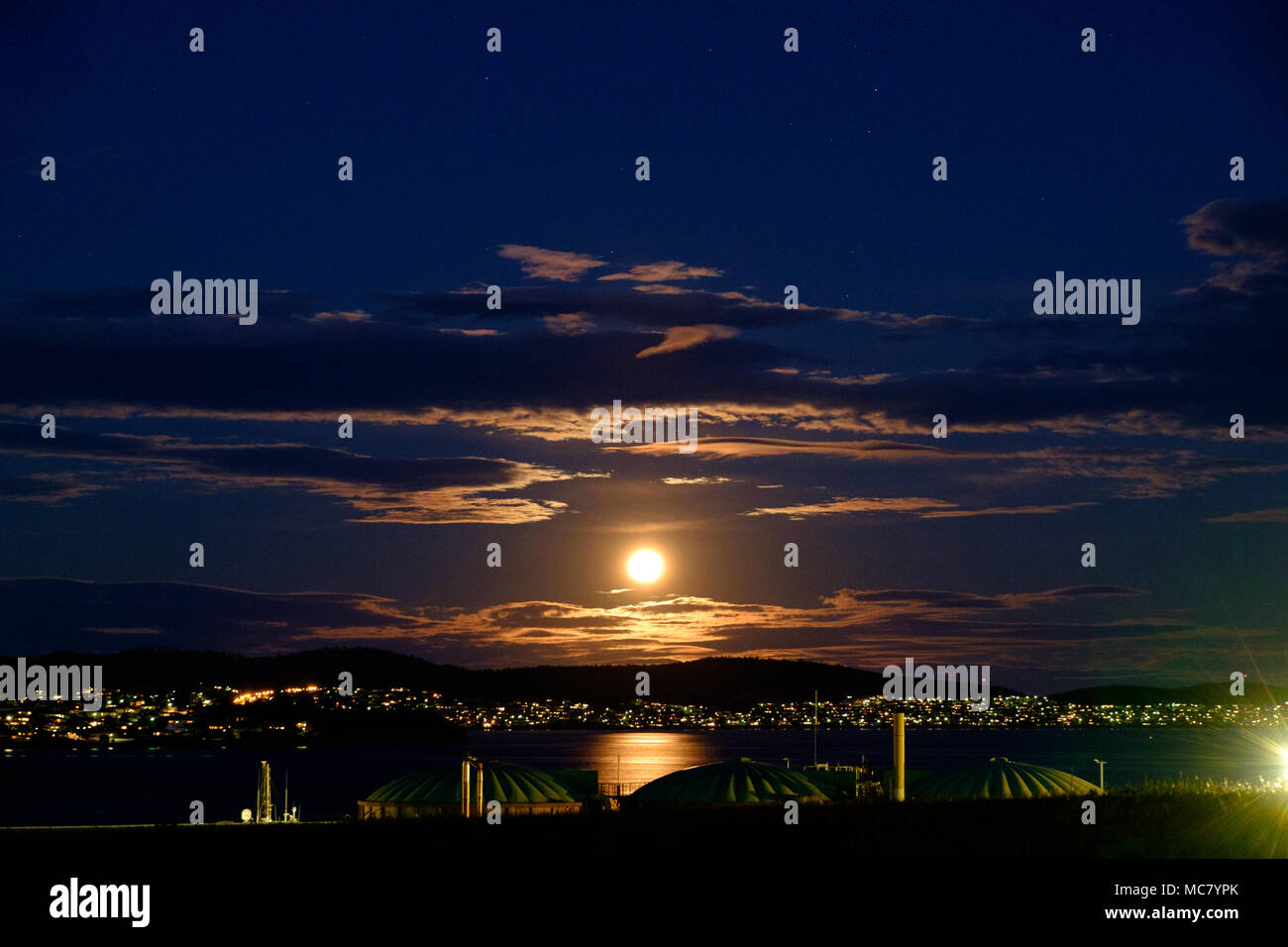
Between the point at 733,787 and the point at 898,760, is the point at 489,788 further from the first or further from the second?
the point at 898,760

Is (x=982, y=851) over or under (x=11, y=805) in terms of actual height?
over

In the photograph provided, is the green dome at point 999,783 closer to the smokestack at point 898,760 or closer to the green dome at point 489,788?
the smokestack at point 898,760

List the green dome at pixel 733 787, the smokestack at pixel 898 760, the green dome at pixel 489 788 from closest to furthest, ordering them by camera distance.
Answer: the smokestack at pixel 898 760 < the green dome at pixel 733 787 < the green dome at pixel 489 788

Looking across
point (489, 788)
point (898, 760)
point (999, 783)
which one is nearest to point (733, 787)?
point (898, 760)

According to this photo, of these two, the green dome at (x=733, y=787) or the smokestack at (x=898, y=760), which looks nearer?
the smokestack at (x=898, y=760)

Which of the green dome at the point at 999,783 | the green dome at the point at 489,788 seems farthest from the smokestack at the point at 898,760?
the green dome at the point at 489,788
